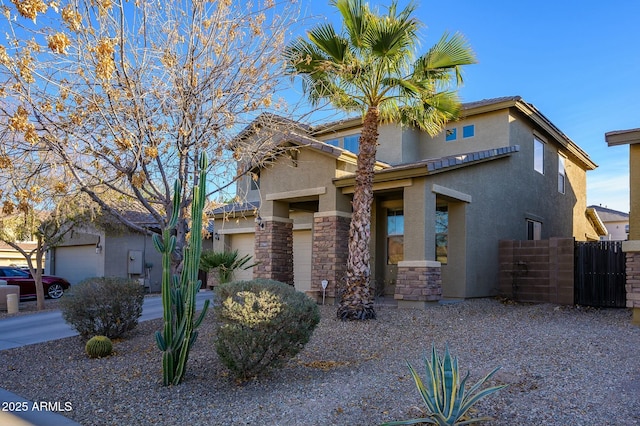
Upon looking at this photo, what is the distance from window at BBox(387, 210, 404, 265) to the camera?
52.7ft

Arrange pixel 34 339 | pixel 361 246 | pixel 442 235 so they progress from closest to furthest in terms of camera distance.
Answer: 1. pixel 34 339
2. pixel 361 246
3. pixel 442 235

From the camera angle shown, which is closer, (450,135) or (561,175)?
(450,135)

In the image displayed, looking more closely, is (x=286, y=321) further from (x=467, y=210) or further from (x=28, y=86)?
(x=467, y=210)

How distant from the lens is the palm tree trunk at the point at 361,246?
427 inches

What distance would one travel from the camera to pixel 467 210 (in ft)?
46.0

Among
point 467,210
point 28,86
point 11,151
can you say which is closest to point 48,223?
point 11,151

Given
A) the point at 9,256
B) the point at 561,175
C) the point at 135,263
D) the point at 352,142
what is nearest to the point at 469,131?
the point at 352,142

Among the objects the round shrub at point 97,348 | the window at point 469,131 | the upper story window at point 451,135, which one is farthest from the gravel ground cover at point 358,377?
the upper story window at point 451,135

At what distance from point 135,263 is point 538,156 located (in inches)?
669

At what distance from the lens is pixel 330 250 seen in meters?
13.7

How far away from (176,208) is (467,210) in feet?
30.3

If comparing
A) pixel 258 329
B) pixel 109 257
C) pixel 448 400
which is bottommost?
pixel 448 400

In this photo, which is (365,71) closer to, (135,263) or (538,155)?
(538,155)

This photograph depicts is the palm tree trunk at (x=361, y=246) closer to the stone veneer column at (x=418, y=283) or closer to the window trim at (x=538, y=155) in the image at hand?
the stone veneer column at (x=418, y=283)
